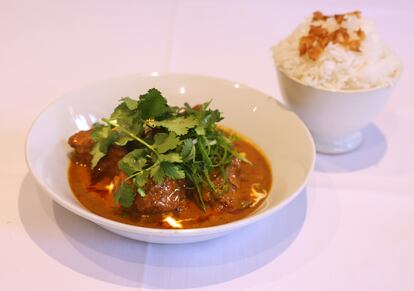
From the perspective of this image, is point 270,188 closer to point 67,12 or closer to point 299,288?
point 299,288

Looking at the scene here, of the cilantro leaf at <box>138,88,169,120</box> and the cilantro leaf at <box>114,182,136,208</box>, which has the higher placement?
the cilantro leaf at <box>138,88,169,120</box>

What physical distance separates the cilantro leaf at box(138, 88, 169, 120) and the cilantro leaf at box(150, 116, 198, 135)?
1.5 inches

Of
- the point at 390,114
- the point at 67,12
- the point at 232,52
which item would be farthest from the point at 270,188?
the point at 67,12

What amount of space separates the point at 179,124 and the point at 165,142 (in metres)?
0.10

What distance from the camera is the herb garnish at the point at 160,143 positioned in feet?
5.42

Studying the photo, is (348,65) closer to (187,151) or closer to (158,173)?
(187,151)

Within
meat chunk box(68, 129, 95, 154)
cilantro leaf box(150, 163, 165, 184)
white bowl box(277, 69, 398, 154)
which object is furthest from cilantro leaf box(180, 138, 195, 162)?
white bowl box(277, 69, 398, 154)

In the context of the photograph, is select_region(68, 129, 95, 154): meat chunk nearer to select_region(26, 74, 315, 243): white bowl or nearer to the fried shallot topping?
select_region(26, 74, 315, 243): white bowl

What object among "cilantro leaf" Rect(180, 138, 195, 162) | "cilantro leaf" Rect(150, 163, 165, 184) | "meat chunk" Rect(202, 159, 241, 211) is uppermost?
"cilantro leaf" Rect(180, 138, 195, 162)

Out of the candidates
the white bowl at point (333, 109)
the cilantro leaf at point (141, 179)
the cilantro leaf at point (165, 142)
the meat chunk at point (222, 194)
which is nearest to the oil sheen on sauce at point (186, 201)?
the meat chunk at point (222, 194)

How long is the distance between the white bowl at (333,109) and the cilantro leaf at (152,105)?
65 cm

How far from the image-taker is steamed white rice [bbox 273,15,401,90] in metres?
2.04

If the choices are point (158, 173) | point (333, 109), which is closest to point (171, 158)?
point (158, 173)

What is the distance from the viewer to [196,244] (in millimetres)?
1677
